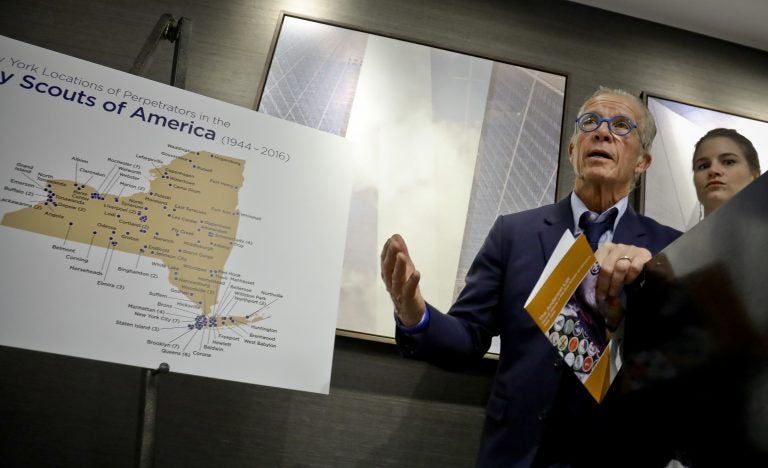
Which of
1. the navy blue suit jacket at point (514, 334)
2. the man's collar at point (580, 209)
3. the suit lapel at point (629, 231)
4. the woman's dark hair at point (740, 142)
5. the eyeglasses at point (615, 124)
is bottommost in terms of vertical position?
the navy blue suit jacket at point (514, 334)

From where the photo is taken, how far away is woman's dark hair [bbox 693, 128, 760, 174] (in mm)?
1878

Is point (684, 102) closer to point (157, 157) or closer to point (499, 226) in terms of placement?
point (499, 226)

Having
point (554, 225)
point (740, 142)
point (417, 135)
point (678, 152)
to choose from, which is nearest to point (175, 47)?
point (417, 135)

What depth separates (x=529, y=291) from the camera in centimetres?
118

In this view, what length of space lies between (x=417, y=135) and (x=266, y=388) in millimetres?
1083

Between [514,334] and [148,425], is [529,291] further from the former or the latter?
[148,425]

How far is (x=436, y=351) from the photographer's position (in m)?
1.06

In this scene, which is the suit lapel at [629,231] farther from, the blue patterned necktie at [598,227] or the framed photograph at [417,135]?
the framed photograph at [417,135]

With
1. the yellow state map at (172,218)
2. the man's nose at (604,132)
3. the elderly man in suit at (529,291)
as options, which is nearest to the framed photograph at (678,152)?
the elderly man in suit at (529,291)

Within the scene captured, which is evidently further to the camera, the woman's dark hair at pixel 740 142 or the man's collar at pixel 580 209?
the woman's dark hair at pixel 740 142

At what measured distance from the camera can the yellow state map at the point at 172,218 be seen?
1014 mm

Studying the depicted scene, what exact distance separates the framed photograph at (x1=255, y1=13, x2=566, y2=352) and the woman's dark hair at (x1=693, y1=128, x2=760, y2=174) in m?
0.64

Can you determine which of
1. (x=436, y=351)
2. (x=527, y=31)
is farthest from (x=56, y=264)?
(x=527, y=31)

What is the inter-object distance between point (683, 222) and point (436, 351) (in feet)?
4.66
